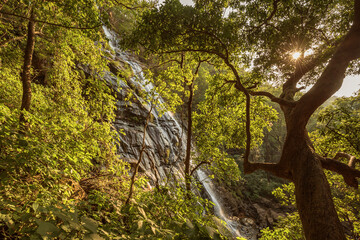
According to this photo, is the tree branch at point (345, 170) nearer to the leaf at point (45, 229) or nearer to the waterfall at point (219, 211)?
the leaf at point (45, 229)

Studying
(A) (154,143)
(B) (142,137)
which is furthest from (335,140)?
(A) (154,143)

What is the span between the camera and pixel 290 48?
6.08m

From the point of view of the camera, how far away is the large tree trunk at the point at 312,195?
269cm

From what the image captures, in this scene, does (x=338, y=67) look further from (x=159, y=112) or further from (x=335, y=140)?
(x=159, y=112)

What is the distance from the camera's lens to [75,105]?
4.82 meters

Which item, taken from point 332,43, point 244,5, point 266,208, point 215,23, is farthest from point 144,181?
point 266,208

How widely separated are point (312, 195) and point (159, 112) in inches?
171

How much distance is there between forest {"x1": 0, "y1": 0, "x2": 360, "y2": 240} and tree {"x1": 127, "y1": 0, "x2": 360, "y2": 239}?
32 millimetres

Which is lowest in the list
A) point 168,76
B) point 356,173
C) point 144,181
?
point 144,181

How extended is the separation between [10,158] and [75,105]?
2632 mm

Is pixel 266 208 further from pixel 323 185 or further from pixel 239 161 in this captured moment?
pixel 323 185

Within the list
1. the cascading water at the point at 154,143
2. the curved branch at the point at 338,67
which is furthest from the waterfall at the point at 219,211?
the curved branch at the point at 338,67

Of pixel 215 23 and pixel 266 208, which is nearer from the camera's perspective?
pixel 215 23

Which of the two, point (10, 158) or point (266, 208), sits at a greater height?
point (10, 158)
